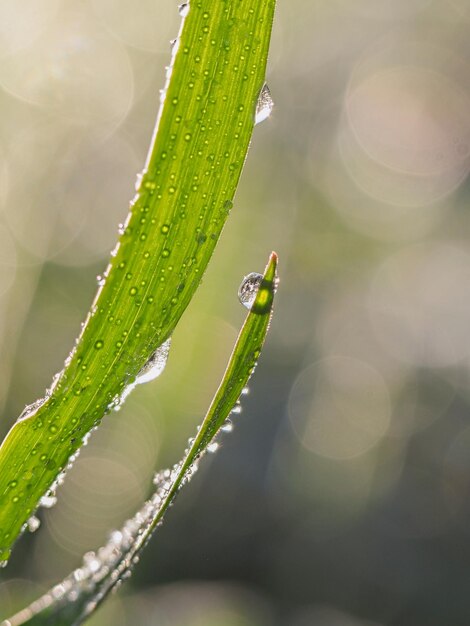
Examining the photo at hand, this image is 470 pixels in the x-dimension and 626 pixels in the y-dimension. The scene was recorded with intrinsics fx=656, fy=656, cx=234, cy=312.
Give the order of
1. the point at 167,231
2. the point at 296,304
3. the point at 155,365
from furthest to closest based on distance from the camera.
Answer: the point at 296,304
the point at 155,365
the point at 167,231

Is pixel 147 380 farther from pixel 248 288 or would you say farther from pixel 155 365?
pixel 248 288

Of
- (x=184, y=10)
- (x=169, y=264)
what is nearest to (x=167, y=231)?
(x=169, y=264)

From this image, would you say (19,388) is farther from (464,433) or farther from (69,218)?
(464,433)

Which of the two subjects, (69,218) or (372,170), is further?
(372,170)

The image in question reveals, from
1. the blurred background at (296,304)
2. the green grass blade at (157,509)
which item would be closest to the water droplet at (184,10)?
the green grass blade at (157,509)

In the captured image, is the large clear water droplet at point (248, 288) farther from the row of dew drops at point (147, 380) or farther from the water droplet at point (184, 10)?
the water droplet at point (184, 10)

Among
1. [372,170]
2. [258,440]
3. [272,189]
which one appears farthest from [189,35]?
[372,170]
